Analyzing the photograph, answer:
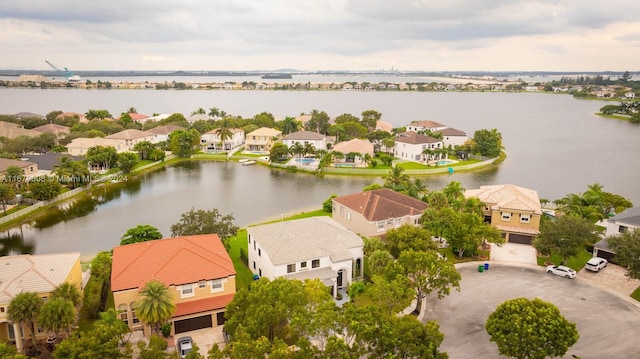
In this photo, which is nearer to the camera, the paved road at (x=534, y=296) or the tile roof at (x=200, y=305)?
the paved road at (x=534, y=296)

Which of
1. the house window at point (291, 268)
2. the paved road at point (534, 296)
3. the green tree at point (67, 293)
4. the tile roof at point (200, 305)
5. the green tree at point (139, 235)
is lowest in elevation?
the paved road at point (534, 296)

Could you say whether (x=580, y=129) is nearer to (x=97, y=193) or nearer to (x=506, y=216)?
(x=506, y=216)

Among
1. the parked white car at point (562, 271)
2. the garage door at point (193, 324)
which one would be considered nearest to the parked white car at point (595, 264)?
the parked white car at point (562, 271)

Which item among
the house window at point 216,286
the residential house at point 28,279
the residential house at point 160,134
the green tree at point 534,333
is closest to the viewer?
the green tree at point 534,333

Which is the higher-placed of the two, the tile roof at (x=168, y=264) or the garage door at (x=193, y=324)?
the tile roof at (x=168, y=264)

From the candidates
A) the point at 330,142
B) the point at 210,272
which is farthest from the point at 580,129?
the point at 210,272

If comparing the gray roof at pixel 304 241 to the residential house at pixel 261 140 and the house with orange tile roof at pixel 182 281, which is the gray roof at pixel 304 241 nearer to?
the house with orange tile roof at pixel 182 281

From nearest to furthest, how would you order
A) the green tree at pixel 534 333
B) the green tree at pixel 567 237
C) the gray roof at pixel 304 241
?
the green tree at pixel 534 333
the gray roof at pixel 304 241
the green tree at pixel 567 237
